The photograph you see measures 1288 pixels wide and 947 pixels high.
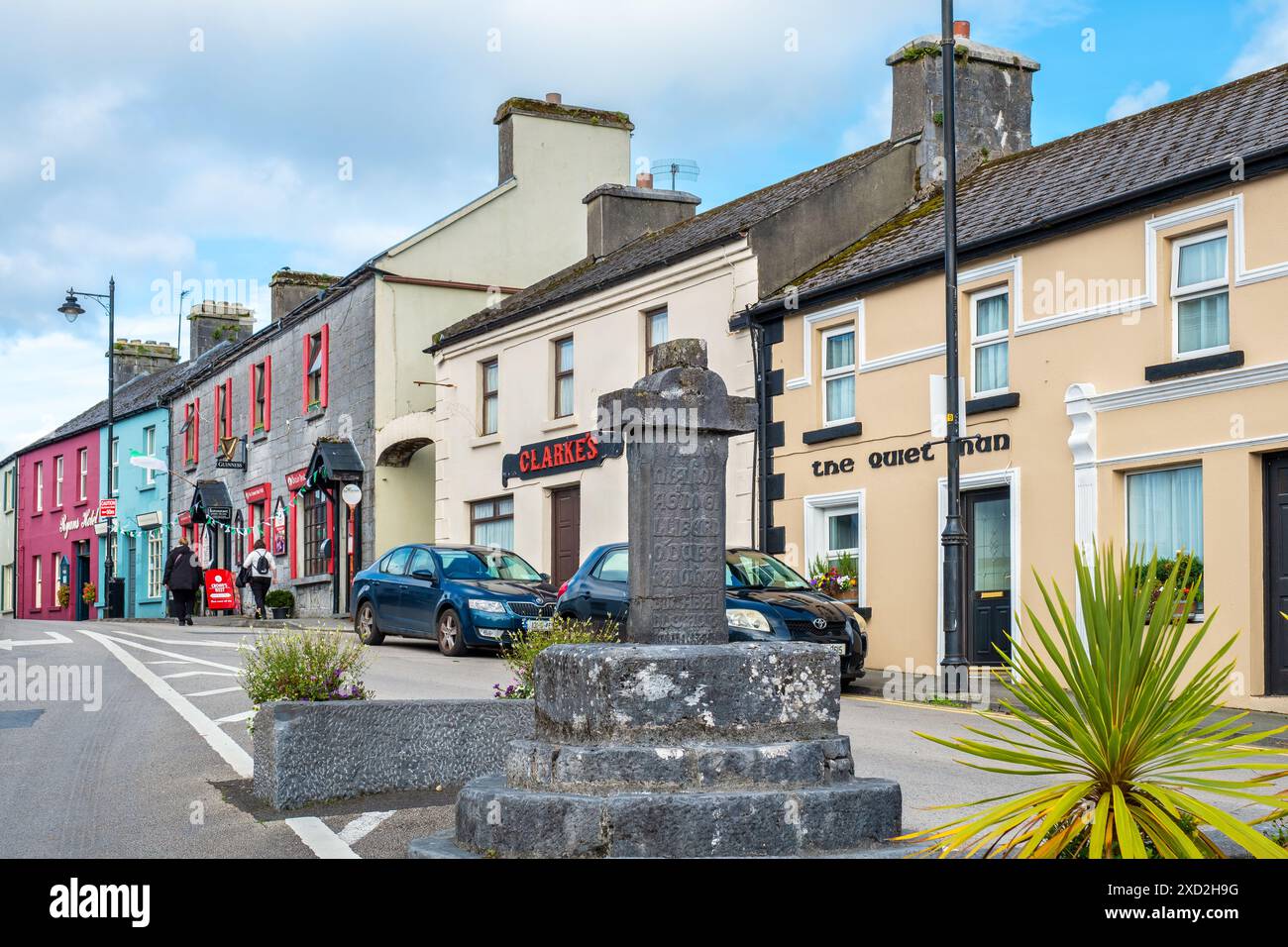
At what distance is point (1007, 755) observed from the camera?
5262 mm

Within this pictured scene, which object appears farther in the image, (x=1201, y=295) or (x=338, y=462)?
(x=338, y=462)

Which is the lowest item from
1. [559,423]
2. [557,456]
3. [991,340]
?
[557,456]

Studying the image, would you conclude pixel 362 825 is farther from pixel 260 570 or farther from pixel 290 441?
pixel 290 441

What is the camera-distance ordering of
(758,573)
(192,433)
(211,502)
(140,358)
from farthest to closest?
(140,358) < (192,433) < (211,502) < (758,573)

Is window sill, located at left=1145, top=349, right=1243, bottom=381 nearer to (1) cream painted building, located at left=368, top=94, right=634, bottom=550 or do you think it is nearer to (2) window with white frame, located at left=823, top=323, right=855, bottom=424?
(2) window with white frame, located at left=823, top=323, right=855, bottom=424

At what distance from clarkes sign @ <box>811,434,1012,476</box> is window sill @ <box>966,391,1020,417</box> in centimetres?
30

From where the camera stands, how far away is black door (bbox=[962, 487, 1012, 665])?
17469 millimetres

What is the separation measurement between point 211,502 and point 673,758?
35.3 meters

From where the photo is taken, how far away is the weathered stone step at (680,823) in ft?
19.8

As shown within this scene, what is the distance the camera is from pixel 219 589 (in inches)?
1371

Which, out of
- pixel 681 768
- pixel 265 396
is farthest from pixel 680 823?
pixel 265 396

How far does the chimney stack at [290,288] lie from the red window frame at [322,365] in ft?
11.0
